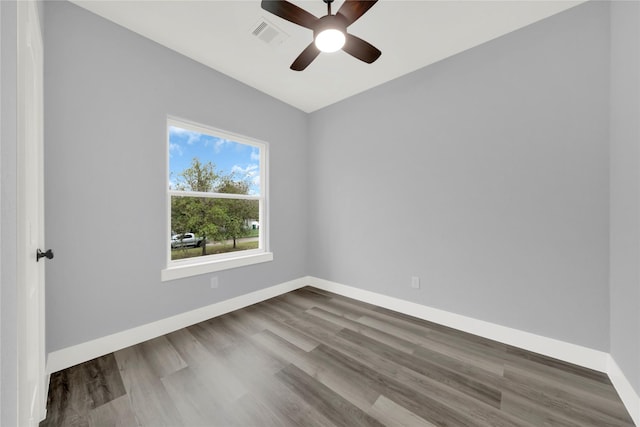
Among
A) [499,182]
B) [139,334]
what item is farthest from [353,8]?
[139,334]

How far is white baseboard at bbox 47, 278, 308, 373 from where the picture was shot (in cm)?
182

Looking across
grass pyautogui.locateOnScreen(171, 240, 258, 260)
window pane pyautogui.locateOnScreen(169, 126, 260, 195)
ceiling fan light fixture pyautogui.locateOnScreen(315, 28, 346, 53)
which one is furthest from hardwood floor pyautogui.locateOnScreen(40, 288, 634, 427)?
ceiling fan light fixture pyautogui.locateOnScreen(315, 28, 346, 53)

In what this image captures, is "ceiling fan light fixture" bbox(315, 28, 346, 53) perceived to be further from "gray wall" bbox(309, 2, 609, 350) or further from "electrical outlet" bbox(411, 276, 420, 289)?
"electrical outlet" bbox(411, 276, 420, 289)

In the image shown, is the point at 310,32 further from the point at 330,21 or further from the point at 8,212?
the point at 8,212

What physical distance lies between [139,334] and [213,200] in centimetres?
144

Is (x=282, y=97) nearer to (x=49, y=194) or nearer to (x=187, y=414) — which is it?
(x=49, y=194)

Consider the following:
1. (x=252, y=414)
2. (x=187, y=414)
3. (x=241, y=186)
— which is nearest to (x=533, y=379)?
(x=252, y=414)

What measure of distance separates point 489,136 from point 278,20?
6.99ft

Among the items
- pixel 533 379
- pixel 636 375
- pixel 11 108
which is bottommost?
pixel 533 379

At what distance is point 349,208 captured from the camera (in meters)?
3.36

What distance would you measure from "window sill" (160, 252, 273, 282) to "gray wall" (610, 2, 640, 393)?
3137mm

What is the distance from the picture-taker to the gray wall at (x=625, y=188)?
1440 mm

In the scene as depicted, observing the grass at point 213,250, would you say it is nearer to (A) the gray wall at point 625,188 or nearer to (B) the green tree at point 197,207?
(B) the green tree at point 197,207

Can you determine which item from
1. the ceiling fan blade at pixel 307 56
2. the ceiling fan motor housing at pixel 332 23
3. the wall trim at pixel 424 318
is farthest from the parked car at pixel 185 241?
the ceiling fan motor housing at pixel 332 23
